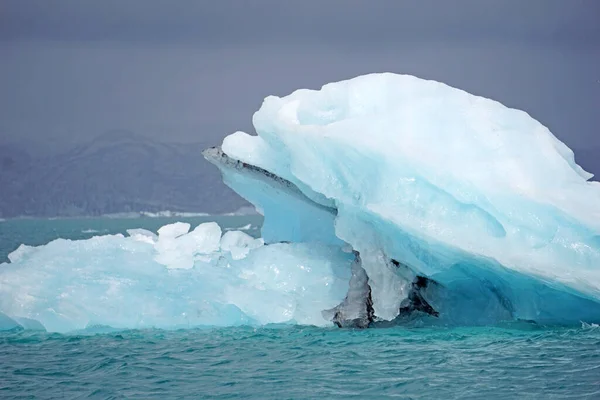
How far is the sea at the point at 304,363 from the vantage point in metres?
8.88

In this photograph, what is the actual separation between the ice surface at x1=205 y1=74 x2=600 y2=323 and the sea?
0.68m

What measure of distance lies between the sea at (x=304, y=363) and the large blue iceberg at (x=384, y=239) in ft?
1.28

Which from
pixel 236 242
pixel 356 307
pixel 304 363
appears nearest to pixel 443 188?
pixel 356 307

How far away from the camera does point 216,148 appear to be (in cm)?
1340

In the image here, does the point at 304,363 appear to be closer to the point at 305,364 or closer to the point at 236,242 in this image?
the point at 305,364

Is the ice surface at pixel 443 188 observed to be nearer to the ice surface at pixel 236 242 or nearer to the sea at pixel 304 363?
the sea at pixel 304 363

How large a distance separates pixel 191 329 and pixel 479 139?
4993 millimetres

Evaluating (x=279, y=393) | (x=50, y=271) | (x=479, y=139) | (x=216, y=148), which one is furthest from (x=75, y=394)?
(x=479, y=139)

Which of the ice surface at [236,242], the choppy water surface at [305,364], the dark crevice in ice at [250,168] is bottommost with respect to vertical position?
the choppy water surface at [305,364]

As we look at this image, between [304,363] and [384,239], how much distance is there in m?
2.52

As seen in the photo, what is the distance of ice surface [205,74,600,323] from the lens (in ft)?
36.2

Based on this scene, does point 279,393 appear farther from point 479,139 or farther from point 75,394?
point 479,139

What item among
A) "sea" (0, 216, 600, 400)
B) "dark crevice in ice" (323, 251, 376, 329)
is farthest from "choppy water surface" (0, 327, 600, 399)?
"dark crevice in ice" (323, 251, 376, 329)

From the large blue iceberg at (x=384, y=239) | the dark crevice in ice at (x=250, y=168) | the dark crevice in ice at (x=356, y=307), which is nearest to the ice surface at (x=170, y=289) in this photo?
the large blue iceberg at (x=384, y=239)
